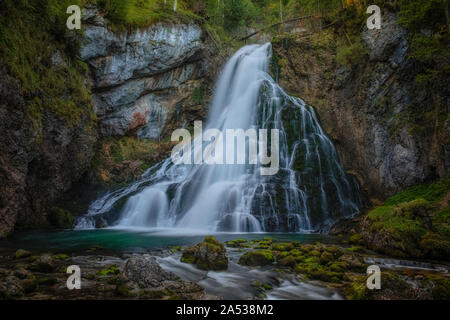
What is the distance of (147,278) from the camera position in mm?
5812

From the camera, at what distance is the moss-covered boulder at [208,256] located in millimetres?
7500

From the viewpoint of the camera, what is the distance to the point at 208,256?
7730 mm

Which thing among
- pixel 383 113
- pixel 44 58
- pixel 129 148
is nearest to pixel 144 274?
pixel 44 58

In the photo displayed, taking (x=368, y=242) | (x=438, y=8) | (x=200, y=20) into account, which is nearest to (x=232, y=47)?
(x=200, y=20)

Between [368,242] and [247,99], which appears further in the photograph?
[247,99]

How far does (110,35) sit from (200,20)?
771 centimetres

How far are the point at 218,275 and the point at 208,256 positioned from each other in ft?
2.76

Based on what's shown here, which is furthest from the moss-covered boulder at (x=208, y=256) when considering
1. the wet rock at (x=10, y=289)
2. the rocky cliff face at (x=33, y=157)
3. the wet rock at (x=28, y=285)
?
the rocky cliff face at (x=33, y=157)

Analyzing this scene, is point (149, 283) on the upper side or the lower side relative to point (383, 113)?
lower

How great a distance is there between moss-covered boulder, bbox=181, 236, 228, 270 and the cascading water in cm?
584

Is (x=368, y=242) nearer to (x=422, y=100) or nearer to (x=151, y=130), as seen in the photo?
(x=422, y=100)

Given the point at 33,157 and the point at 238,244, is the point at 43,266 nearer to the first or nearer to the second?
the point at 238,244

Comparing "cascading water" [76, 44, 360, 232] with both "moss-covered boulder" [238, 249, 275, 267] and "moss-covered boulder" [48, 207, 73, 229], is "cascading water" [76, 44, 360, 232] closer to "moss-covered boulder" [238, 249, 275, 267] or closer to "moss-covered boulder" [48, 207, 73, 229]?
"moss-covered boulder" [48, 207, 73, 229]

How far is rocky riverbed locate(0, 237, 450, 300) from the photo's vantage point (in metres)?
5.41
